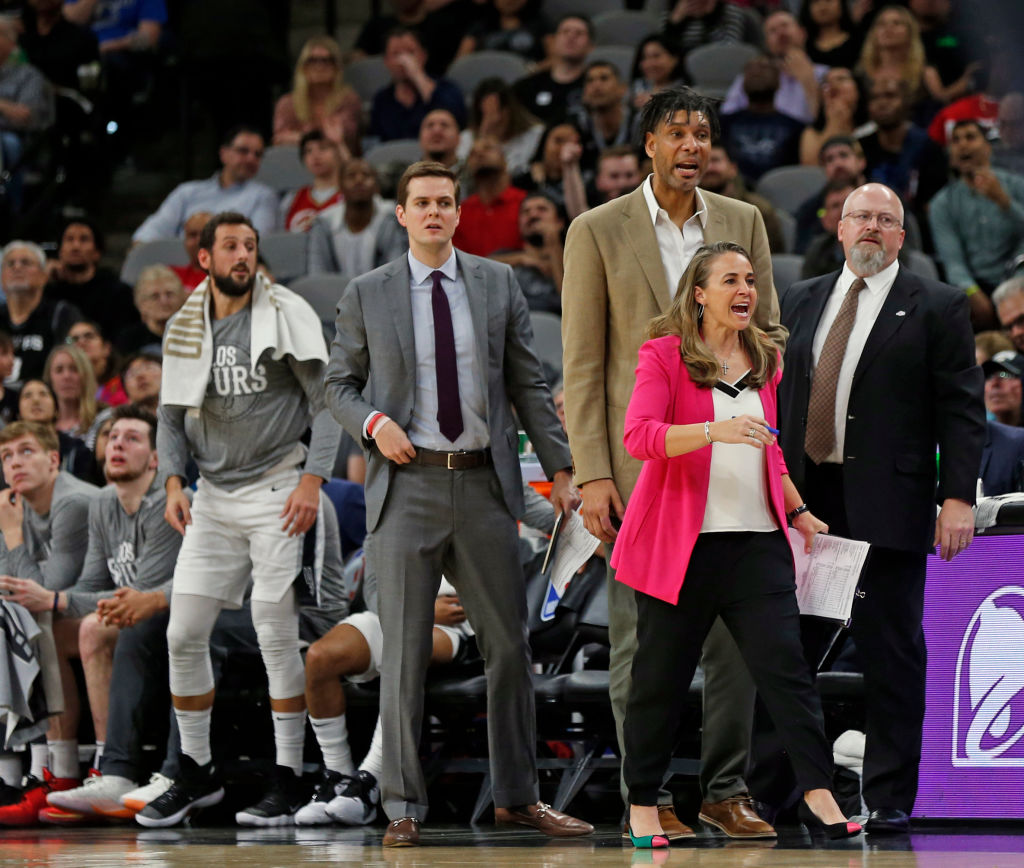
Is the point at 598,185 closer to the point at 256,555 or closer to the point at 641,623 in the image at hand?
the point at 256,555

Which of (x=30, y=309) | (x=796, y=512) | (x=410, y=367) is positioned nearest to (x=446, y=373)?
(x=410, y=367)

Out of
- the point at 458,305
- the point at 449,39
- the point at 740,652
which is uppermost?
the point at 449,39

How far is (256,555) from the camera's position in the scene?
17.7 ft

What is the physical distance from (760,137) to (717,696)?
19.4 ft

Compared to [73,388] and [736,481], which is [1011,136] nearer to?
[73,388]

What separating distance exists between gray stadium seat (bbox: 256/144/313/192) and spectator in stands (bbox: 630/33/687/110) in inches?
90.3

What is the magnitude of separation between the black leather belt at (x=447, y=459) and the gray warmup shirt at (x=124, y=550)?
62.6 inches

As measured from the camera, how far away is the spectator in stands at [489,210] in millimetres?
8977

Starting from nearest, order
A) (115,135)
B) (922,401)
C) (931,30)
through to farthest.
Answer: (922,401)
(931,30)
(115,135)

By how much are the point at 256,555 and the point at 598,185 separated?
4.02 metres

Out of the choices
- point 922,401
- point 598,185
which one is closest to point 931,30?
point 598,185

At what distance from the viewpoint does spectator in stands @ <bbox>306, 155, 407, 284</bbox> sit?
9.06 metres

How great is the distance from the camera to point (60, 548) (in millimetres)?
6375

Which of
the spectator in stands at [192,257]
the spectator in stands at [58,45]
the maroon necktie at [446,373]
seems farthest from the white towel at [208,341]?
the spectator in stands at [58,45]
